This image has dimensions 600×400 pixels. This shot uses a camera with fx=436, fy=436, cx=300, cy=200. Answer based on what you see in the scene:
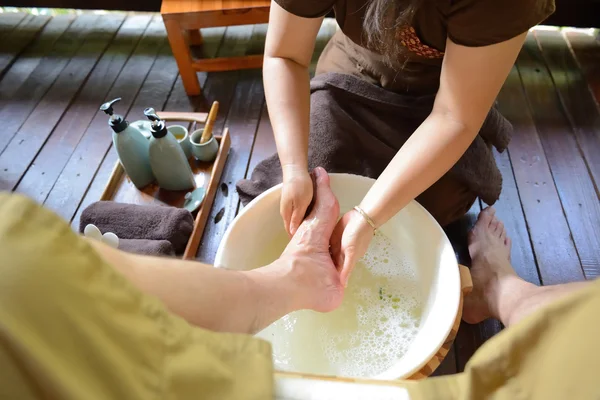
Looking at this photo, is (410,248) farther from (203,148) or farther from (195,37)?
(195,37)

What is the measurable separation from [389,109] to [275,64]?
0.27 m

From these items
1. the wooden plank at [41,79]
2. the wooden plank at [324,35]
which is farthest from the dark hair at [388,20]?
the wooden plank at [41,79]

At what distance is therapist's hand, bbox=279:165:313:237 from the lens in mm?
838

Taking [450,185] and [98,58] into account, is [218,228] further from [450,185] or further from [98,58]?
[98,58]

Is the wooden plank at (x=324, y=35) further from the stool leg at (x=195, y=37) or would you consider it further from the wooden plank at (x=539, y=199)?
the wooden plank at (x=539, y=199)

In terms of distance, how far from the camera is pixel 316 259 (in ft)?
2.64

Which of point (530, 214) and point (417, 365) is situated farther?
point (530, 214)

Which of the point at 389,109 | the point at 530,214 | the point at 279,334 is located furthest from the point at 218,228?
the point at 530,214

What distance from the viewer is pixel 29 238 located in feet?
1.04

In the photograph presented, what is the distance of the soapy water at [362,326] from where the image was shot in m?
0.83

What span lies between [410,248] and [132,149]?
2.47 feet

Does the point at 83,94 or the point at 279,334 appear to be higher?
the point at 83,94

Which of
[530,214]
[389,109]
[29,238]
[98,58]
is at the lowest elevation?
[29,238]

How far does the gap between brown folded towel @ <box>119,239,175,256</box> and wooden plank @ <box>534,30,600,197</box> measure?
1.25 metres
